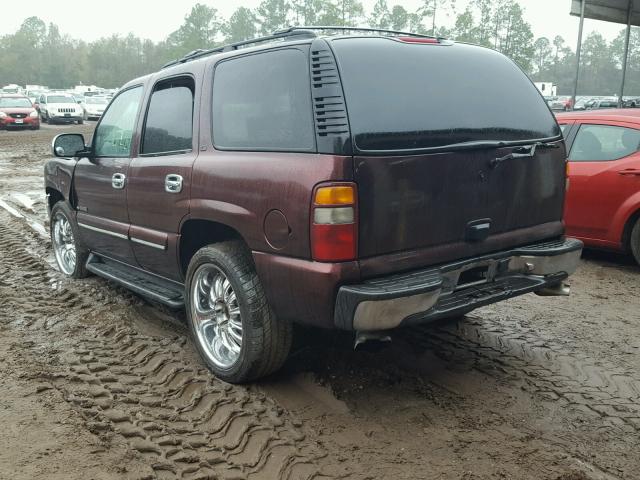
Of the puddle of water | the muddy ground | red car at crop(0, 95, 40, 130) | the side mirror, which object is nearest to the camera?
the muddy ground

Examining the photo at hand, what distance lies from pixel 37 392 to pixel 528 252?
2935 millimetres

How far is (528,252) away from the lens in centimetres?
355

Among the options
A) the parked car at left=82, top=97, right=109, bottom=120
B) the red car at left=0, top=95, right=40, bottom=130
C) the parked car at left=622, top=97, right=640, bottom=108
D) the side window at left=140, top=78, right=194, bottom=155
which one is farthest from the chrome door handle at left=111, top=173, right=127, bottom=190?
the parked car at left=82, top=97, right=109, bottom=120

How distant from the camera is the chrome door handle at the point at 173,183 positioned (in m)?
3.84

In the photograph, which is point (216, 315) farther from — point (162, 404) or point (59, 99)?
point (59, 99)

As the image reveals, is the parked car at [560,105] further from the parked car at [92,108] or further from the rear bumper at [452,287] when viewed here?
the parked car at [92,108]

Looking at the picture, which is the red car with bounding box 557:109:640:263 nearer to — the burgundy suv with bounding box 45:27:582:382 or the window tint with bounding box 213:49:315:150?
the burgundy suv with bounding box 45:27:582:382

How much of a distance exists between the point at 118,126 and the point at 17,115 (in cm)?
2720

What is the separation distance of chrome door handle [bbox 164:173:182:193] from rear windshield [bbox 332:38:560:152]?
4.45 feet

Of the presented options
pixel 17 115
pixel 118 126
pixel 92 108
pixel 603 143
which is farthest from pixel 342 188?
pixel 92 108

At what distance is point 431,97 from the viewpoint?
324cm

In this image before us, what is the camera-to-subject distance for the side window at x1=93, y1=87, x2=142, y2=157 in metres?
4.66

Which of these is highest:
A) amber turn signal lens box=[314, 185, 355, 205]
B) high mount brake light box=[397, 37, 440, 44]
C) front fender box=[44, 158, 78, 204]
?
high mount brake light box=[397, 37, 440, 44]

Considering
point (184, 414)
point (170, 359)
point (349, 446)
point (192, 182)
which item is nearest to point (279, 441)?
point (349, 446)
